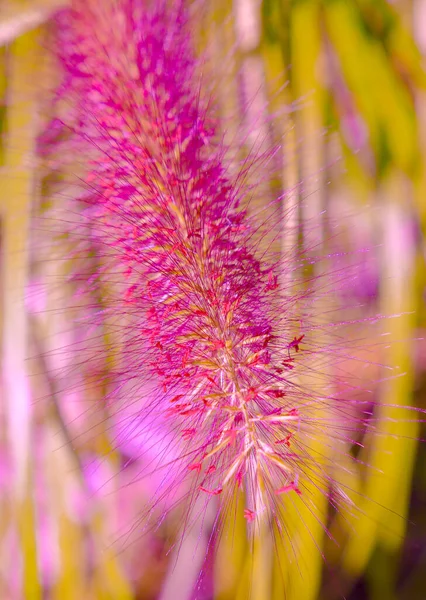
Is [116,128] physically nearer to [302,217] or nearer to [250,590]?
[302,217]

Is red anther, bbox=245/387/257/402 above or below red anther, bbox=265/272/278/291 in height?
below

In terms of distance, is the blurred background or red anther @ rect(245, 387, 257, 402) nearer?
red anther @ rect(245, 387, 257, 402)

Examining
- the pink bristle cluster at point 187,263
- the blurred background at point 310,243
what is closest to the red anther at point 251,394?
the pink bristle cluster at point 187,263

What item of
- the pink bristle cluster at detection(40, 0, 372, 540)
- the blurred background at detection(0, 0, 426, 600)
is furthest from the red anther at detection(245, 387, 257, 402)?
the blurred background at detection(0, 0, 426, 600)

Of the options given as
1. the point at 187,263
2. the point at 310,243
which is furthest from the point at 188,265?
the point at 310,243

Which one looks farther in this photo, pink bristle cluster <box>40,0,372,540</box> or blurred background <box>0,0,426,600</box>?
blurred background <box>0,0,426,600</box>

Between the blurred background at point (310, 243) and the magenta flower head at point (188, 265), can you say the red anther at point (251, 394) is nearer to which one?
the magenta flower head at point (188, 265)

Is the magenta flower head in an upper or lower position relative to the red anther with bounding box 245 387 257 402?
upper

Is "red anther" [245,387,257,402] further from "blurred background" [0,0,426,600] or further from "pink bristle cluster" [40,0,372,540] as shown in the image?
"blurred background" [0,0,426,600]

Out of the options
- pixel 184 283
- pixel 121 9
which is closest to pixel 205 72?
pixel 121 9
